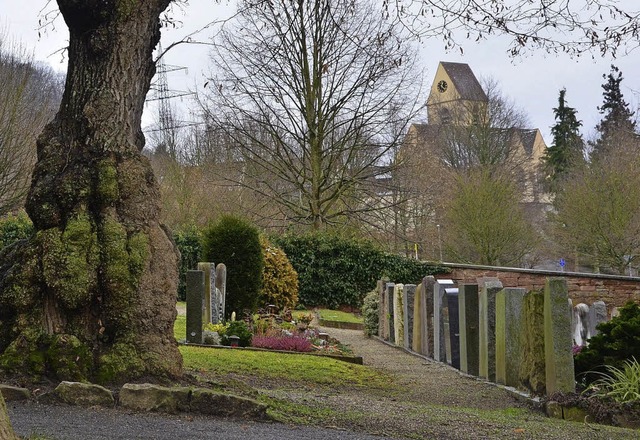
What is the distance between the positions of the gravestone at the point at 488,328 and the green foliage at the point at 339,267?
58.1ft

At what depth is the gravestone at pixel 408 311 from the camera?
16.2 meters

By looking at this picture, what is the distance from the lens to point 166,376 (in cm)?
723

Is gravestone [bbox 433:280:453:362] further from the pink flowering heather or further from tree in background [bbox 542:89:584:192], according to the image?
tree in background [bbox 542:89:584:192]

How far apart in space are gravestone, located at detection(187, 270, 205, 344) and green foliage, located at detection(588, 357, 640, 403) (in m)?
6.52

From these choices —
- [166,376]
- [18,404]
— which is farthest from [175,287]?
[18,404]

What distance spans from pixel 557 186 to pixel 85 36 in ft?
145

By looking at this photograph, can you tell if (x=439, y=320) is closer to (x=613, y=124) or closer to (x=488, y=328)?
(x=488, y=328)

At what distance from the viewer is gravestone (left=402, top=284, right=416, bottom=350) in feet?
53.0

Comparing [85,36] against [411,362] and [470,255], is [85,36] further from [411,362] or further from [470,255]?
[470,255]

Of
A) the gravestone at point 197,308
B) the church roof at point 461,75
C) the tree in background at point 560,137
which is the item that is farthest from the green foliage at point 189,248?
the church roof at point 461,75

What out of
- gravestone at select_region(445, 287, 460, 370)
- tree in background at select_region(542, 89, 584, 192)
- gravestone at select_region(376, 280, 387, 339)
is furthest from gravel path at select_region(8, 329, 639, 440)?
tree in background at select_region(542, 89, 584, 192)

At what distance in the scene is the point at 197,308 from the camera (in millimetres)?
13242

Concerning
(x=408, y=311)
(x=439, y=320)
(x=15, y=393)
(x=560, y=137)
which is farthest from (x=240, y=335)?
(x=560, y=137)

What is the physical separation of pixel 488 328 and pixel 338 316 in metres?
16.2
